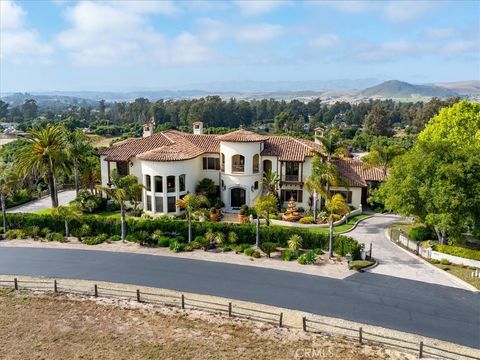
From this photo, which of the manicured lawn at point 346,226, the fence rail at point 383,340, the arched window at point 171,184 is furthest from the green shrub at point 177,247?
the fence rail at point 383,340

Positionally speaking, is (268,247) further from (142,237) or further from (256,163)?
(256,163)

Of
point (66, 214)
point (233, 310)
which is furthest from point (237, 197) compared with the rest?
point (233, 310)

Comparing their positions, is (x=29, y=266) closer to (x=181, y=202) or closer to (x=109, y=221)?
(x=109, y=221)

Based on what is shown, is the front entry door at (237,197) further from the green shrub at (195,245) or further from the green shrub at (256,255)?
the green shrub at (256,255)

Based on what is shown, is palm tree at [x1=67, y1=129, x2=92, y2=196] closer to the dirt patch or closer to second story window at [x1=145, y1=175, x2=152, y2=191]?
second story window at [x1=145, y1=175, x2=152, y2=191]

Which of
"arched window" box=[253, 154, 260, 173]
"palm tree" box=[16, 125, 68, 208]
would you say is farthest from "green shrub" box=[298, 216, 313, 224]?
"palm tree" box=[16, 125, 68, 208]
